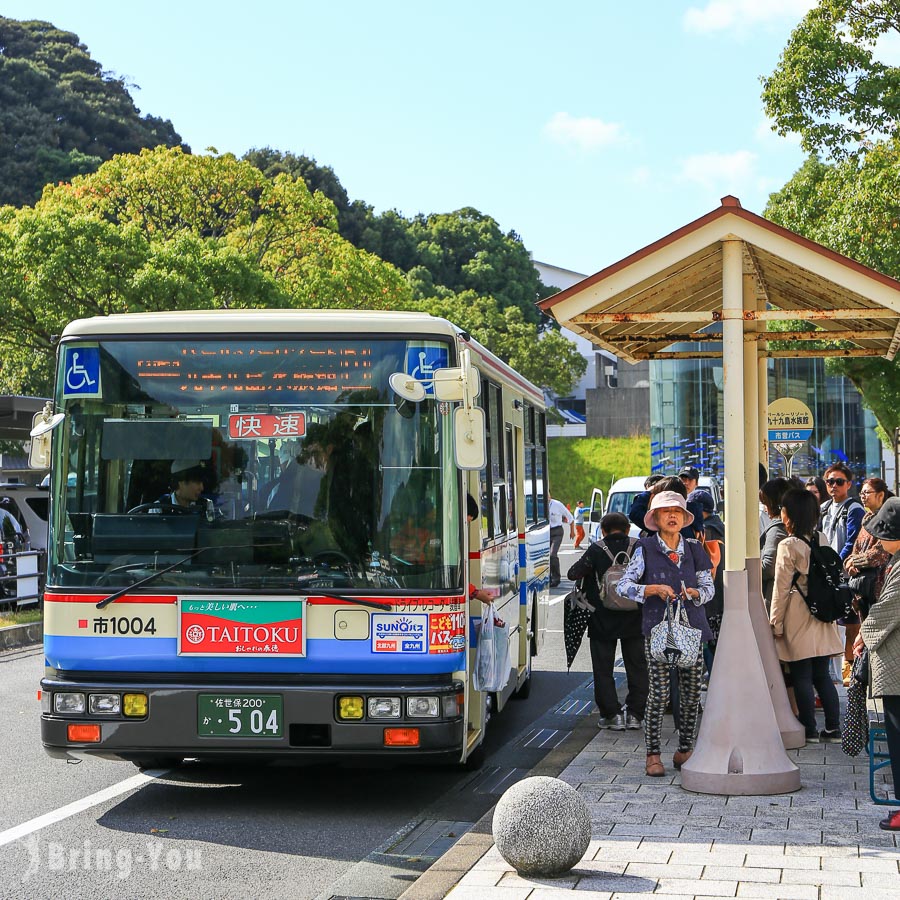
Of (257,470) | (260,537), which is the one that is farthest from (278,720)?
(257,470)

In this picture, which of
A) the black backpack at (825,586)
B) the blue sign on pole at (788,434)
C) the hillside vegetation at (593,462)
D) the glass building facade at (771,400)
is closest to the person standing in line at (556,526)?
the blue sign on pole at (788,434)

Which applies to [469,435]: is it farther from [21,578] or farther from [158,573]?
[21,578]

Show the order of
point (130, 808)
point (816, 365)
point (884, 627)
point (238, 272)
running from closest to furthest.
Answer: point (884, 627), point (130, 808), point (238, 272), point (816, 365)

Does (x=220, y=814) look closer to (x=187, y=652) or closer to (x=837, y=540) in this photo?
(x=187, y=652)

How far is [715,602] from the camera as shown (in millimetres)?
9781

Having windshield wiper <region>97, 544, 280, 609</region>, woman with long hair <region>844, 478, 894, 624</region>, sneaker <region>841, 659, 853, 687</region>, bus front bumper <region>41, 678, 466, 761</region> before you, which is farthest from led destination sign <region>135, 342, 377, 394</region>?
sneaker <region>841, 659, 853, 687</region>

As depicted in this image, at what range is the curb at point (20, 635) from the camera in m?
15.6

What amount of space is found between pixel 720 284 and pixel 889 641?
4.14 metres

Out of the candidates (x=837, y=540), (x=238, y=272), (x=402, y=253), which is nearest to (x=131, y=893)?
(x=837, y=540)

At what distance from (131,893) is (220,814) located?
1531mm

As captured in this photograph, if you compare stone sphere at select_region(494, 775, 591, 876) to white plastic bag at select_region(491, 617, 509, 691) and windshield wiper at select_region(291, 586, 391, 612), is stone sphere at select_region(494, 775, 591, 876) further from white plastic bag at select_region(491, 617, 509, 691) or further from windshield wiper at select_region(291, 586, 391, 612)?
white plastic bag at select_region(491, 617, 509, 691)

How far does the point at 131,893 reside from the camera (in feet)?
19.5

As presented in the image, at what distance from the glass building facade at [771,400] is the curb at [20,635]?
120 ft

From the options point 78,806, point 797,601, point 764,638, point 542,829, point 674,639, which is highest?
point 797,601
